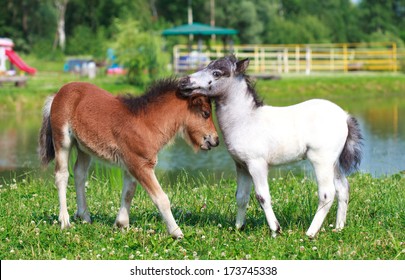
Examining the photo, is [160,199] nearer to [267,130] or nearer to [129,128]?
[129,128]

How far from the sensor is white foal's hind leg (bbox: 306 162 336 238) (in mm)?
6980

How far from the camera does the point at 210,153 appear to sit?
57.8 feet

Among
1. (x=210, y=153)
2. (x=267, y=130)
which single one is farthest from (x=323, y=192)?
(x=210, y=153)

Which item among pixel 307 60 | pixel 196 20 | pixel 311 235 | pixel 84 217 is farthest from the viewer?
pixel 196 20

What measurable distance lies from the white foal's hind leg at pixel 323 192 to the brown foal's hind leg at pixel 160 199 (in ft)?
4.06

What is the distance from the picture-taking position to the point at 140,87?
3081cm

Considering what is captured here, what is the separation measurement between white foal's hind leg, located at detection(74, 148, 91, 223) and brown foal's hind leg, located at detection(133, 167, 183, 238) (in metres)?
1.06

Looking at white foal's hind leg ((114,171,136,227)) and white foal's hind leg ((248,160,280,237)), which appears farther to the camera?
white foal's hind leg ((114,171,136,227))

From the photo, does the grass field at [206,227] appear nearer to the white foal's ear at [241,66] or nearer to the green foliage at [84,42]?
the white foal's ear at [241,66]

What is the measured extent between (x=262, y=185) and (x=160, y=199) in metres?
0.95

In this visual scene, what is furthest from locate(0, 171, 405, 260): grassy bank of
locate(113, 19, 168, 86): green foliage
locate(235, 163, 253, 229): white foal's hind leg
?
locate(113, 19, 168, 86): green foliage

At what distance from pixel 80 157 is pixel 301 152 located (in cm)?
235

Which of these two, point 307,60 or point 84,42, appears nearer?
point 307,60

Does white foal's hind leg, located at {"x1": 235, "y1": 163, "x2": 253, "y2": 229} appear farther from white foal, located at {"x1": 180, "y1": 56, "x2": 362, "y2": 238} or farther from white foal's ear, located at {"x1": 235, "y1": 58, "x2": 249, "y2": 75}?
white foal's ear, located at {"x1": 235, "y1": 58, "x2": 249, "y2": 75}
